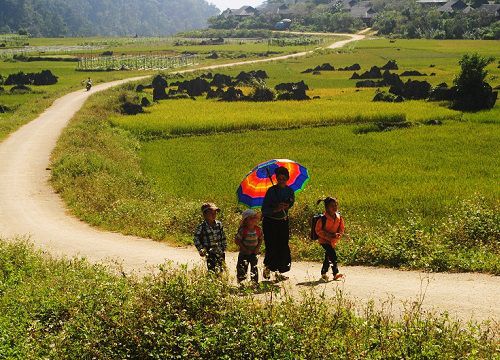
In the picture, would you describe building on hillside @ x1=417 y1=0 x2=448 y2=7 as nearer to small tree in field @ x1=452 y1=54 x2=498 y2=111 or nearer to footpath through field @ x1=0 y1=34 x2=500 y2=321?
small tree in field @ x1=452 y1=54 x2=498 y2=111

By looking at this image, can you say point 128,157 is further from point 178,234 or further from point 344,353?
point 344,353

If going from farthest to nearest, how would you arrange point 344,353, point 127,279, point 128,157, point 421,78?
point 421,78
point 128,157
point 127,279
point 344,353

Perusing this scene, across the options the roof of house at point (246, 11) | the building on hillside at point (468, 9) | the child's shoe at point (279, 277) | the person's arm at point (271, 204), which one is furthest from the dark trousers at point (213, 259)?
the roof of house at point (246, 11)

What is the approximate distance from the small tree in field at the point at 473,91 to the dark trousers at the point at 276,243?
2691cm

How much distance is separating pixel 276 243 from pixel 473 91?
27706 millimetres

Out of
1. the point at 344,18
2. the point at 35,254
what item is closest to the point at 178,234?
the point at 35,254

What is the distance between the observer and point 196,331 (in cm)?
684

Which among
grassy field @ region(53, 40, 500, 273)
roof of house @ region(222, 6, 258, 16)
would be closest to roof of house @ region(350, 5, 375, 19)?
roof of house @ region(222, 6, 258, 16)

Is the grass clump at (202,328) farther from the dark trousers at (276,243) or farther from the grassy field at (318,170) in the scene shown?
the grassy field at (318,170)

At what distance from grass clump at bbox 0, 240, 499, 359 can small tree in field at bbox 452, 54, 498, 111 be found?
2810cm

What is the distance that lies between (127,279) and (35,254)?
3700 millimetres

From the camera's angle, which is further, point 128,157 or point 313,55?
point 313,55

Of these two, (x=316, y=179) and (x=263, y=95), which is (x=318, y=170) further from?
(x=263, y=95)

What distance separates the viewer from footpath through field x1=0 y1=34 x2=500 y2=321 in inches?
357
